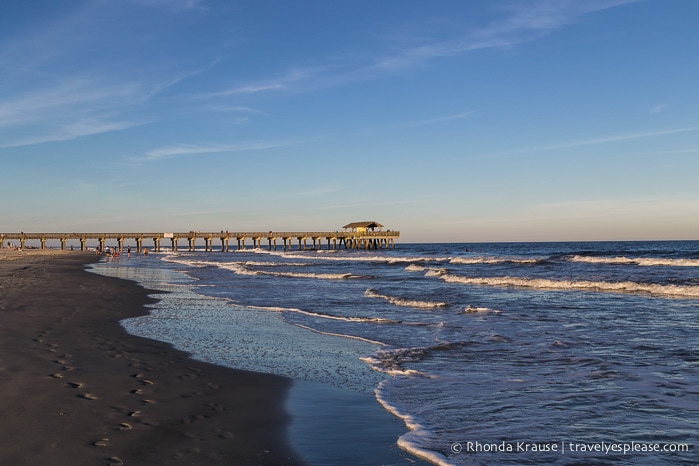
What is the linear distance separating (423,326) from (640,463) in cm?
914

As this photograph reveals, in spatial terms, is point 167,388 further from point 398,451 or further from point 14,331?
point 14,331

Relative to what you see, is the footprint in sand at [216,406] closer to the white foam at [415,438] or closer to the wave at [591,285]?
the white foam at [415,438]

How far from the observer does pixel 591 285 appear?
82.4 feet

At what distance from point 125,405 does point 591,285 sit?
23037 millimetres

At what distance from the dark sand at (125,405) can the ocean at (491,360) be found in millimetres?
715

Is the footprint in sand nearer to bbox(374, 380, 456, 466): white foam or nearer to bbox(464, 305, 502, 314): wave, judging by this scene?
bbox(374, 380, 456, 466): white foam

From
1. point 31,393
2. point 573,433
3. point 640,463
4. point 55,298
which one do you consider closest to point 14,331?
point 31,393

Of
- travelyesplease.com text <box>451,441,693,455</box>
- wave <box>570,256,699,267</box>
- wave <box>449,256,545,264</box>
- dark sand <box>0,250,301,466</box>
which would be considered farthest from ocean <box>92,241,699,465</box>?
wave <box>449,256,545,264</box>

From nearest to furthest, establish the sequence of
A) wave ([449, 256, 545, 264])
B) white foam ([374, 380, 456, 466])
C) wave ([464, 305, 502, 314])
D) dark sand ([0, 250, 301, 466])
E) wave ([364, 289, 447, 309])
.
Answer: dark sand ([0, 250, 301, 466]), white foam ([374, 380, 456, 466]), wave ([464, 305, 502, 314]), wave ([364, 289, 447, 309]), wave ([449, 256, 545, 264])

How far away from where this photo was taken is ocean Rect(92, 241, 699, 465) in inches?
Result: 223

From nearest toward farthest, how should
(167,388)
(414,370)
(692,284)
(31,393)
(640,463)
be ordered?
(640,463)
(31,393)
(167,388)
(414,370)
(692,284)

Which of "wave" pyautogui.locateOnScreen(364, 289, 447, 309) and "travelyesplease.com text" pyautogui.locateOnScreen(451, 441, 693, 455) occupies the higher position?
"travelyesplease.com text" pyautogui.locateOnScreen(451, 441, 693, 455)

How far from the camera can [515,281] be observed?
93.5 feet

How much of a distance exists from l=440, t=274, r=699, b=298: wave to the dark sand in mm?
19216
